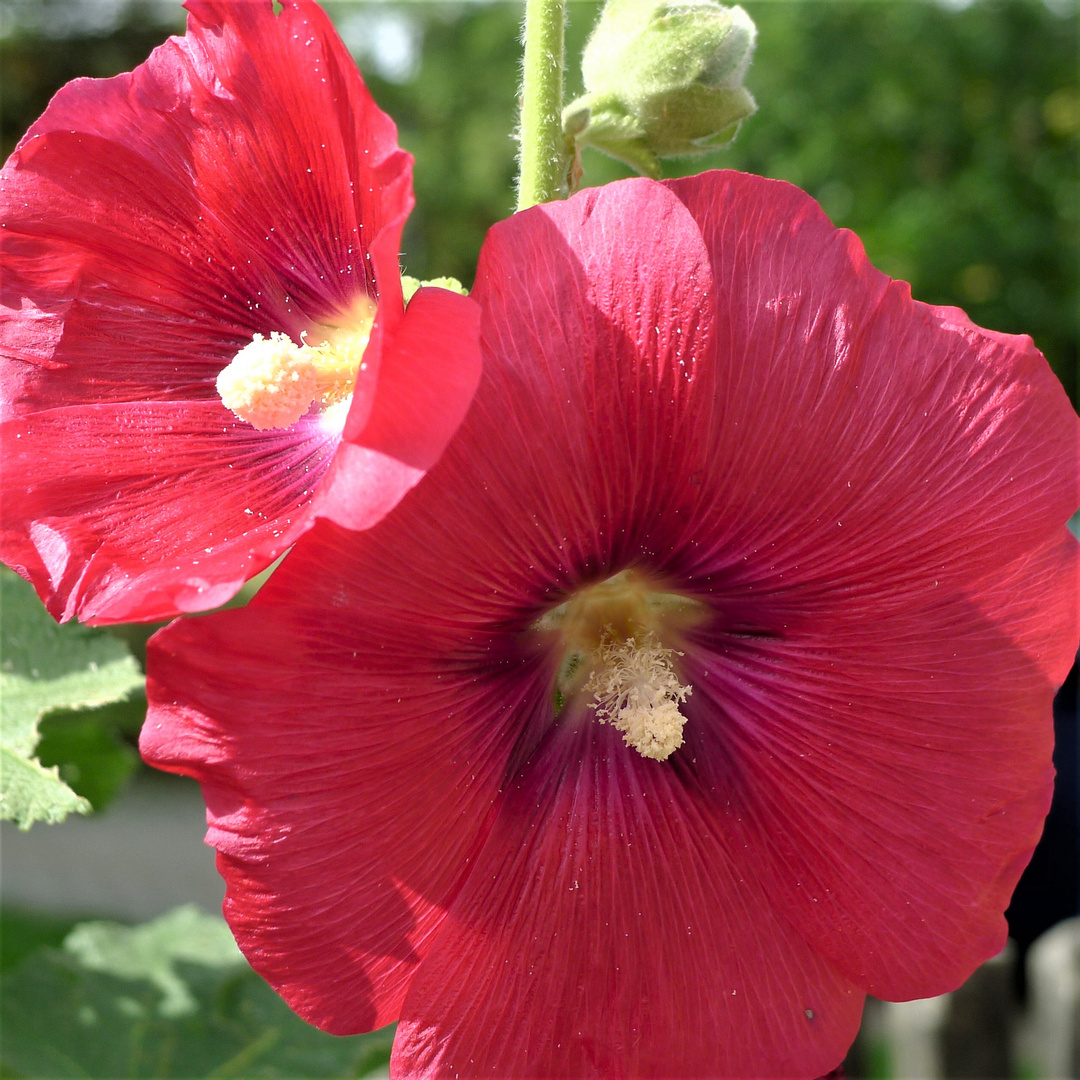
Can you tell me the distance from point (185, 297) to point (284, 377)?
0.12 metres

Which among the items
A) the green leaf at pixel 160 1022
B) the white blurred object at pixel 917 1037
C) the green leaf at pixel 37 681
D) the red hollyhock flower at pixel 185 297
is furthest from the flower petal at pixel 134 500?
the white blurred object at pixel 917 1037

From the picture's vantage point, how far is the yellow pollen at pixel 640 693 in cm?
91

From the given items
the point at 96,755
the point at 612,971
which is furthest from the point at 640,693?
the point at 96,755

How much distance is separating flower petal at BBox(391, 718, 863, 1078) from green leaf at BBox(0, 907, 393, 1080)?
703mm

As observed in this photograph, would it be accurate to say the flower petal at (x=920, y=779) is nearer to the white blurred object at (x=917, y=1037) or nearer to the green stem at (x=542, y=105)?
the green stem at (x=542, y=105)

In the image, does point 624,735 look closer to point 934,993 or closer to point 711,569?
point 711,569

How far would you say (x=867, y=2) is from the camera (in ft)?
27.1

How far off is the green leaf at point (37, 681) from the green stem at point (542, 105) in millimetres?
596

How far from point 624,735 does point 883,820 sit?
0.74ft

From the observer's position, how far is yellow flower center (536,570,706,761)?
0.96 metres

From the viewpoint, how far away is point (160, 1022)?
160cm

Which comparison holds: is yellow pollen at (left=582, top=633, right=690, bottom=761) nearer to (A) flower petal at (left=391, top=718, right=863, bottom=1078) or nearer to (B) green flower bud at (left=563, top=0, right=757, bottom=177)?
(A) flower petal at (left=391, top=718, right=863, bottom=1078)

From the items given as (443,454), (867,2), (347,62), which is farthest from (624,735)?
(867,2)

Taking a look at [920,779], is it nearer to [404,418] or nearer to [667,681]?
[667,681]
